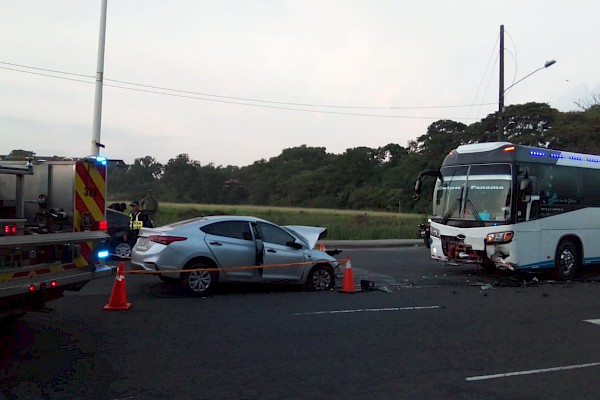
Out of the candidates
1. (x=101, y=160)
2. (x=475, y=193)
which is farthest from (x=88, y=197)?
(x=475, y=193)

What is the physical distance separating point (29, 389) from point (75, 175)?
9.84 feet

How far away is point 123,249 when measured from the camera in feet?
51.3

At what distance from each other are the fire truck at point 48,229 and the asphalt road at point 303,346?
746 mm

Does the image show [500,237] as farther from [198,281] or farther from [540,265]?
[198,281]

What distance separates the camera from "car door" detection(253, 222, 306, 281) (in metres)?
11.3

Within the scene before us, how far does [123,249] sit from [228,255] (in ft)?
19.3

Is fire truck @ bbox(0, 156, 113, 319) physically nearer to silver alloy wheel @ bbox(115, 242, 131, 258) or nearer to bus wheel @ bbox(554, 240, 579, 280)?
silver alloy wheel @ bbox(115, 242, 131, 258)

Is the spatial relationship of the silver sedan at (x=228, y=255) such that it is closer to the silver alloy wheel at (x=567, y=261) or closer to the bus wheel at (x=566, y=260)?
the bus wheel at (x=566, y=260)

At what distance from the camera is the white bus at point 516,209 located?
43.5ft

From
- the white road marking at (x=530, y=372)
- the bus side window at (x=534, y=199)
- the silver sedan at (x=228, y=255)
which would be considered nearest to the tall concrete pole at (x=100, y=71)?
the silver sedan at (x=228, y=255)

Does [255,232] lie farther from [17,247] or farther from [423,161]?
[423,161]

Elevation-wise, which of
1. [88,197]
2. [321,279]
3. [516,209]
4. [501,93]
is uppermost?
[501,93]

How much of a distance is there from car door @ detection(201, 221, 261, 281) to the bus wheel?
7818 mm

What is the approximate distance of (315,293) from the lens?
11.5 metres
